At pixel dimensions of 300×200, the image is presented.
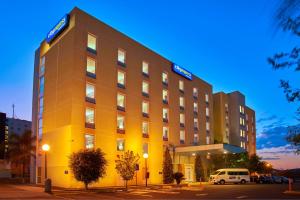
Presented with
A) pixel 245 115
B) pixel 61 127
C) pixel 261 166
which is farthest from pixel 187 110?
pixel 245 115

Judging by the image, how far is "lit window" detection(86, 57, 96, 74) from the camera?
140 feet

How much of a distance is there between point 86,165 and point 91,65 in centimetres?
1305

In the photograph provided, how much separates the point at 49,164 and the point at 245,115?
64.7 meters

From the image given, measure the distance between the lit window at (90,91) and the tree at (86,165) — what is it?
8.38 m

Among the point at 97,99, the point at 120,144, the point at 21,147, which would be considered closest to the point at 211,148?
the point at 120,144

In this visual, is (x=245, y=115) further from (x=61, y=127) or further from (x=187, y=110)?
(x=61, y=127)

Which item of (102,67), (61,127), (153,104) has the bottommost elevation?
(61,127)

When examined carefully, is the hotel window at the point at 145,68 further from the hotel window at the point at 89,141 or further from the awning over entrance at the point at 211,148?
the hotel window at the point at 89,141

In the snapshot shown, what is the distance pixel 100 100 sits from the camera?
43312mm

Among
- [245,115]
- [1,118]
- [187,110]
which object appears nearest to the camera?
[187,110]

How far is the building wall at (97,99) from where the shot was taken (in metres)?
40.2

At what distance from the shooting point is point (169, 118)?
56.6m

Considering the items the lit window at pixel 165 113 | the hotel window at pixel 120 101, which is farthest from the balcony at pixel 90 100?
the lit window at pixel 165 113

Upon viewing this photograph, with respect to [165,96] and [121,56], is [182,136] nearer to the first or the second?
[165,96]
